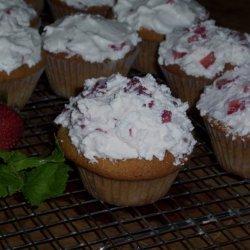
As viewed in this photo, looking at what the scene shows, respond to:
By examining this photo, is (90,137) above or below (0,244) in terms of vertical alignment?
above

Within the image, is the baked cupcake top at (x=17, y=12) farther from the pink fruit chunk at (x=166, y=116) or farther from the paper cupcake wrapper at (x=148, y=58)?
the pink fruit chunk at (x=166, y=116)

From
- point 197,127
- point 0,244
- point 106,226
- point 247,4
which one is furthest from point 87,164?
point 247,4

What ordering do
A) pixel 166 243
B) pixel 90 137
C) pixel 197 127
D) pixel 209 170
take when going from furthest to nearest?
pixel 197 127
pixel 209 170
pixel 90 137
pixel 166 243

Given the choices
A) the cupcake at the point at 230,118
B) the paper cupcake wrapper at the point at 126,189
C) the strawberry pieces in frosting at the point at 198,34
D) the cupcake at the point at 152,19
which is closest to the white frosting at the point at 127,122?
the paper cupcake wrapper at the point at 126,189

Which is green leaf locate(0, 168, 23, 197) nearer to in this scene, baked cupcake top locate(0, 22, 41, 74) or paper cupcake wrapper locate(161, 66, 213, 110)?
baked cupcake top locate(0, 22, 41, 74)

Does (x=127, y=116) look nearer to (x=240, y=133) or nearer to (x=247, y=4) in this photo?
(x=240, y=133)

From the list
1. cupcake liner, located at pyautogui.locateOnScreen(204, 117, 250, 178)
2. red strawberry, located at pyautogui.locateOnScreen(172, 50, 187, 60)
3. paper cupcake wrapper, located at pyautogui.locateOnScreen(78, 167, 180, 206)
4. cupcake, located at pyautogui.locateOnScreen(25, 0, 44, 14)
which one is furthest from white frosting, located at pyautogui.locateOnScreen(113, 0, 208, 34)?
paper cupcake wrapper, located at pyautogui.locateOnScreen(78, 167, 180, 206)
